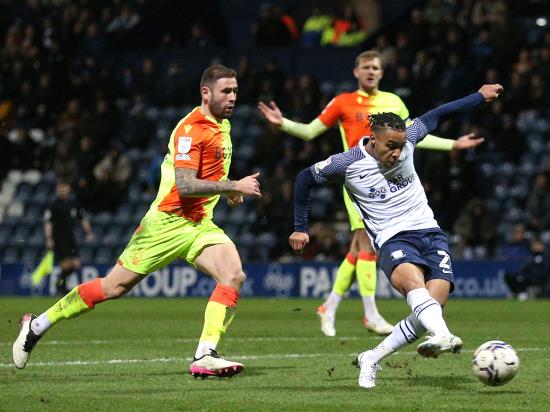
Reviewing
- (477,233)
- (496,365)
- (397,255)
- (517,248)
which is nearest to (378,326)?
(397,255)

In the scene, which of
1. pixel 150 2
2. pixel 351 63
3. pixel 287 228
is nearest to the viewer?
pixel 287 228

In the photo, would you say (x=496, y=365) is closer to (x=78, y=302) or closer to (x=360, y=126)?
(x=78, y=302)

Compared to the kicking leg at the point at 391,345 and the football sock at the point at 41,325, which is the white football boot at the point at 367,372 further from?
the football sock at the point at 41,325

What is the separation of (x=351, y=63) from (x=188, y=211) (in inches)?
691

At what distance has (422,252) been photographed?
29.8ft

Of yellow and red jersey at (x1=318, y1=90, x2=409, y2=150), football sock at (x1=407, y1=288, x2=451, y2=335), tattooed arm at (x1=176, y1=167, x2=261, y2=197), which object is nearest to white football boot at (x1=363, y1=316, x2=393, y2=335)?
yellow and red jersey at (x1=318, y1=90, x2=409, y2=150)

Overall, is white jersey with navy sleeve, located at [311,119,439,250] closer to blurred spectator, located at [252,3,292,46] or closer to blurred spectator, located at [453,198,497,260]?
blurred spectator, located at [453,198,497,260]

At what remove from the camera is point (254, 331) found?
1466 cm

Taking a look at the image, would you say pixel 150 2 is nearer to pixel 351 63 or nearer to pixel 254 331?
pixel 351 63

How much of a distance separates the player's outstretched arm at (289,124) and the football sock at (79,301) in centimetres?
298

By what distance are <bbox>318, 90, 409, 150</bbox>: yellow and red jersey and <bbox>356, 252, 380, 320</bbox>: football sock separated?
1204 mm

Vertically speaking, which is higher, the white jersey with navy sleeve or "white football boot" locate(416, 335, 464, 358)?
the white jersey with navy sleeve

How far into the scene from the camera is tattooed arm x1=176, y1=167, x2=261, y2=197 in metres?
9.20

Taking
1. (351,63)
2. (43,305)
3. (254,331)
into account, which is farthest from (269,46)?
(254,331)
